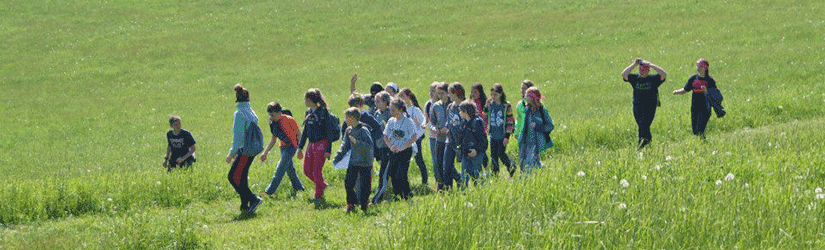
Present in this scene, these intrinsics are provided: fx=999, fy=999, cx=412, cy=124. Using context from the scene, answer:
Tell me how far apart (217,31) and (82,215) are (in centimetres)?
2947

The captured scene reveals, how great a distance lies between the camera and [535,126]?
13188 millimetres

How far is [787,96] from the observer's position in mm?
20031

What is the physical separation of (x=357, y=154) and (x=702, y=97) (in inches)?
258

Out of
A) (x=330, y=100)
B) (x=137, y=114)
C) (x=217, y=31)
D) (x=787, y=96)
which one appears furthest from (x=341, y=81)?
(x=787, y=96)

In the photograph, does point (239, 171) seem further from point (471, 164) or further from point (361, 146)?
point (471, 164)

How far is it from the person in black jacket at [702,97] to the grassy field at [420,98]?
13.1 inches

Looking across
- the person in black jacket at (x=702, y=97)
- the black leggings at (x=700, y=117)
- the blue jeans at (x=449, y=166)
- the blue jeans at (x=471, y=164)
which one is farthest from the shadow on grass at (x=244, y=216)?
the black leggings at (x=700, y=117)

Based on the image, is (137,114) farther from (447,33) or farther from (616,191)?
(616,191)

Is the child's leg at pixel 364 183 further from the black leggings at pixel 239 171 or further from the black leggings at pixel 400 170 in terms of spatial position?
the black leggings at pixel 239 171

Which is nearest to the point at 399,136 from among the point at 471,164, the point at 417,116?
the point at 471,164

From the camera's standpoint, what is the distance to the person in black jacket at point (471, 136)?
41.3ft

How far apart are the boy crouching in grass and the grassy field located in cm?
35

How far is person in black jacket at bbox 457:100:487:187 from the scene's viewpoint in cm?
1258

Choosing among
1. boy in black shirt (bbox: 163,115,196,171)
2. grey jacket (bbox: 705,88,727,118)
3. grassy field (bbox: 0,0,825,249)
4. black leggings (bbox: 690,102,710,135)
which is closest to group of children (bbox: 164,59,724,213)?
boy in black shirt (bbox: 163,115,196,171)
